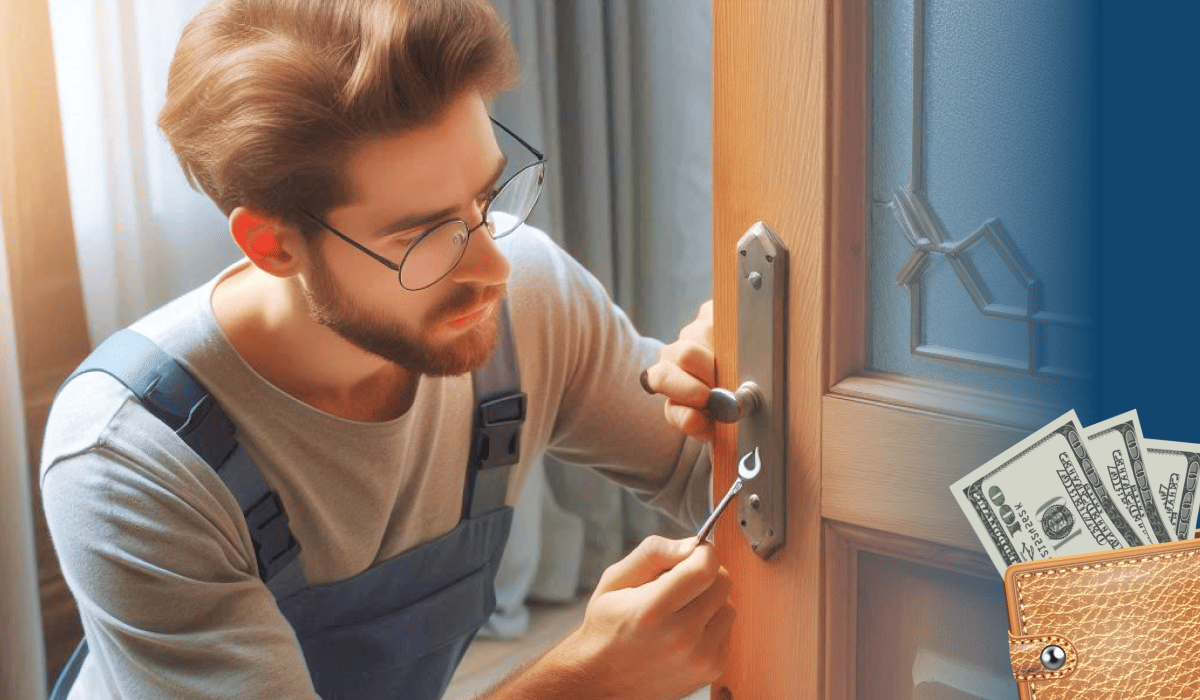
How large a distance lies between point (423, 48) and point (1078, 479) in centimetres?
66

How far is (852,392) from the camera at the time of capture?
1.11m

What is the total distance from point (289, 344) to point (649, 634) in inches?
18.0

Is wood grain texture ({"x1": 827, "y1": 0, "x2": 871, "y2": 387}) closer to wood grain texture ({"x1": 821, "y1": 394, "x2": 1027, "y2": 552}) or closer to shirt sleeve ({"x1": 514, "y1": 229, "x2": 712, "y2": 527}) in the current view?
wood grain texture ({"x1": 821, "y1": 394, "x2": 1027, "y2": 552})

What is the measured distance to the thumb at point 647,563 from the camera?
1204 mm

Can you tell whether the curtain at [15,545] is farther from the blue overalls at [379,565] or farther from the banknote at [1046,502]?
the banknote at [1046,502]

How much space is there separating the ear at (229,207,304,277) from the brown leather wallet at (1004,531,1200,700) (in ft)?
2.35

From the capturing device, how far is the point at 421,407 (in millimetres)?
1422

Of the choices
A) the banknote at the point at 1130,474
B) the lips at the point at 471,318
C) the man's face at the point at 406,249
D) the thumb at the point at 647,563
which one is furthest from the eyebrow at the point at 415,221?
the banknote at the point at 1130,474

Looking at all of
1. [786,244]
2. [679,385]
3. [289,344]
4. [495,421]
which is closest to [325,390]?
[289,344]

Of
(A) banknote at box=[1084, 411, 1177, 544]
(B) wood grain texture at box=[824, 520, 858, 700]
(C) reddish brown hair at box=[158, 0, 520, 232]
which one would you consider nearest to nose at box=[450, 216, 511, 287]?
(C) reddish brown hair at box=[158, 0, 520, 232]

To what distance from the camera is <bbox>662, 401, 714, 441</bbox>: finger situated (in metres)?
1.22

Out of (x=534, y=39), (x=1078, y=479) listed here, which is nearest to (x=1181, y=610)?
(x=1078, y=479)

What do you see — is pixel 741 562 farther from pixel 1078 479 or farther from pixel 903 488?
pixel 1078 479

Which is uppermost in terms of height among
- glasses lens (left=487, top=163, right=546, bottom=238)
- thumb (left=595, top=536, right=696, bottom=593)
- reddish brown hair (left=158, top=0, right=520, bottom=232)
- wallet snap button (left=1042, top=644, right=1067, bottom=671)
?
reddish brown hair (left=158, top=0, right=520, bottom=232)
